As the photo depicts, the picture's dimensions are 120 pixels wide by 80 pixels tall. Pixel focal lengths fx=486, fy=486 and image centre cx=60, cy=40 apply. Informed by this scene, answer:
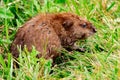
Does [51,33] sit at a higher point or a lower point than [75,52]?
higher

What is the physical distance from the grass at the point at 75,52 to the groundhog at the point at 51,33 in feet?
0.37

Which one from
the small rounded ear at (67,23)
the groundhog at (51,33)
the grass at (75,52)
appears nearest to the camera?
the grass at (75,52)

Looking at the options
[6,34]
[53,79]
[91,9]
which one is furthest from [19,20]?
[53,79]

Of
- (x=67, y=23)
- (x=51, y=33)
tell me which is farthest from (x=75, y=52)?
(x=51, y=33)

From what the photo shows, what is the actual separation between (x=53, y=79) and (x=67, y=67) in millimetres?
400

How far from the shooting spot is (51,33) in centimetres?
475

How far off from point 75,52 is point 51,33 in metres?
0.42

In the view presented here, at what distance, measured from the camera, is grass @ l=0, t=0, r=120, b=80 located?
14.1 ft

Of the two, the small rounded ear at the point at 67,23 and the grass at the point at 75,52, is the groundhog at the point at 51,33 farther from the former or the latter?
the grass at the point at 75,52

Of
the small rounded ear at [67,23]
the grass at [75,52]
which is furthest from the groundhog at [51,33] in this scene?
the grass at [75,52]

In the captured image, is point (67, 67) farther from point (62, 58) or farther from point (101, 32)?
point (101, 32)

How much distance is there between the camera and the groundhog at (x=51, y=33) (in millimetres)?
4590

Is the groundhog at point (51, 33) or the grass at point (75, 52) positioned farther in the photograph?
the groundhog at point (51, 33)

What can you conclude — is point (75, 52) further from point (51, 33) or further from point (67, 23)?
point (51, 33)
